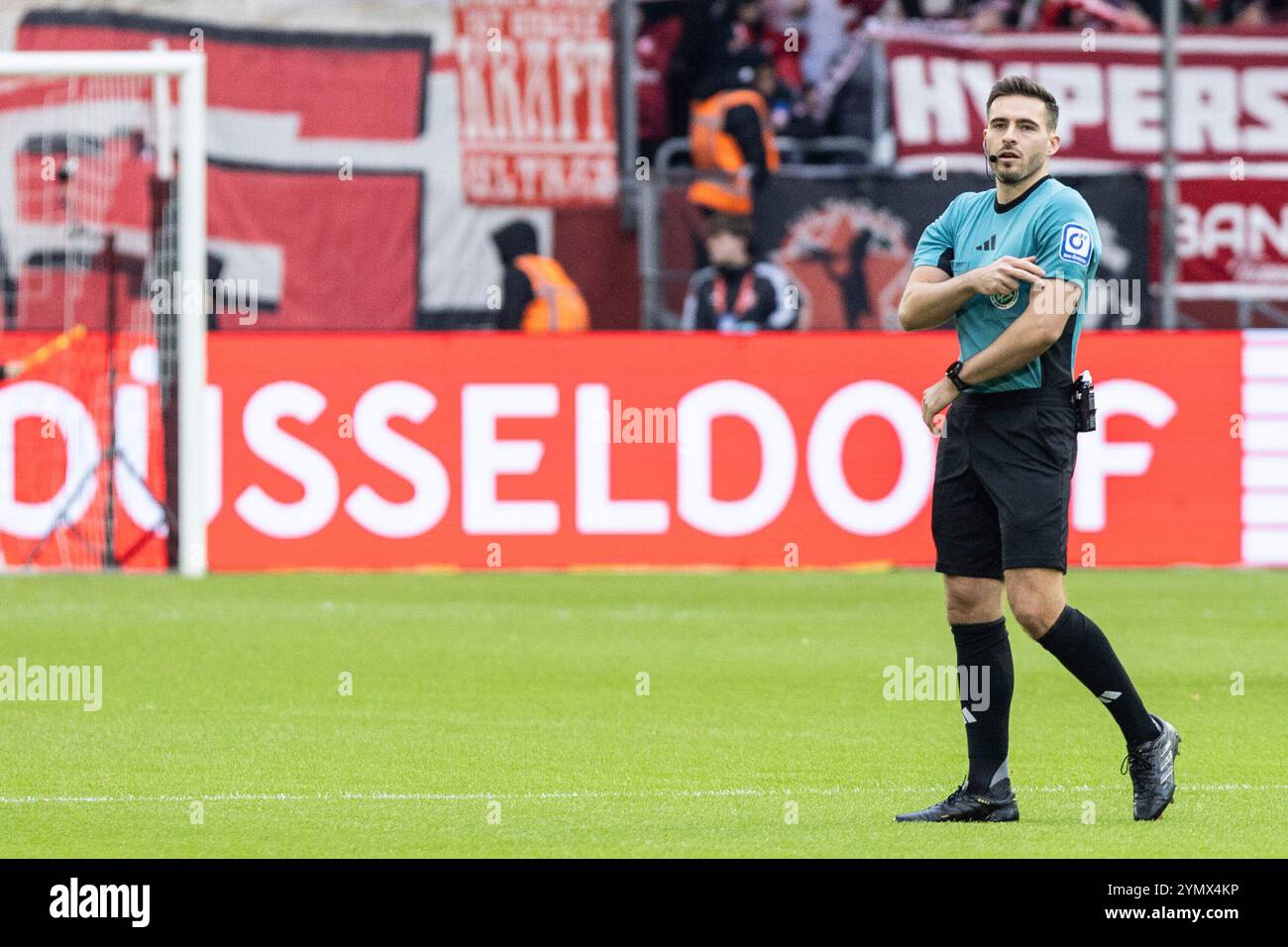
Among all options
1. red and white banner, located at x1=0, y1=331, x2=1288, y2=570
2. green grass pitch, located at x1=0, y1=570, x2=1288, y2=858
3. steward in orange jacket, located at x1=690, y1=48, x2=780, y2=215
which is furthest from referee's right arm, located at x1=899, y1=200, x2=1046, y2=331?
steward in orange jacket, located at x1=690, y1=48, x2=780, y2=215

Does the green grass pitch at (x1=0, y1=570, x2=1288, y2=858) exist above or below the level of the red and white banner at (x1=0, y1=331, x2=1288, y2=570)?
below

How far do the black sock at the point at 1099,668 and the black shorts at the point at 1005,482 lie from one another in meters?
0.18

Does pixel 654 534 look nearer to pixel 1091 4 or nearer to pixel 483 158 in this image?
pixel 483 158

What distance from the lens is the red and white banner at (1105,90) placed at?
21.9m

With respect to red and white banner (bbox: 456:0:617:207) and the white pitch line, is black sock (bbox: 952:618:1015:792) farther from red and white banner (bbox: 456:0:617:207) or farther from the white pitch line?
red and white banner (bbox: 456:0:617:207)

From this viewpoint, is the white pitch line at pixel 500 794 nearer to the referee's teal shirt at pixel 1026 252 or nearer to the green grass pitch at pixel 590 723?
the green grass pitch at pixel 590 723

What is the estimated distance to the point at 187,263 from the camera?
56.9 feet

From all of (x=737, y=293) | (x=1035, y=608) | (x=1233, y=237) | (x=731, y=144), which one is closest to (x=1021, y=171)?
(x=1035, y=608)

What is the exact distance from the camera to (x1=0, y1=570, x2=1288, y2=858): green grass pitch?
733cm

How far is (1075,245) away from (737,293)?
12164mm

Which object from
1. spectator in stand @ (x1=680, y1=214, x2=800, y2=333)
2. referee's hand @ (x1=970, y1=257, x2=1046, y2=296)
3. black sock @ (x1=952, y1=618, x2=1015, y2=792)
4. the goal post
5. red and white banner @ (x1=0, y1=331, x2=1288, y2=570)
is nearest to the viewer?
referee's hand @ (x1=970, y1=257, x2=1046, y2=296)

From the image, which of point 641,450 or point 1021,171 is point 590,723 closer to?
point 1021,171

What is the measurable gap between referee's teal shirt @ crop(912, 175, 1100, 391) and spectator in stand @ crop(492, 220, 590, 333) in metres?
12.4
